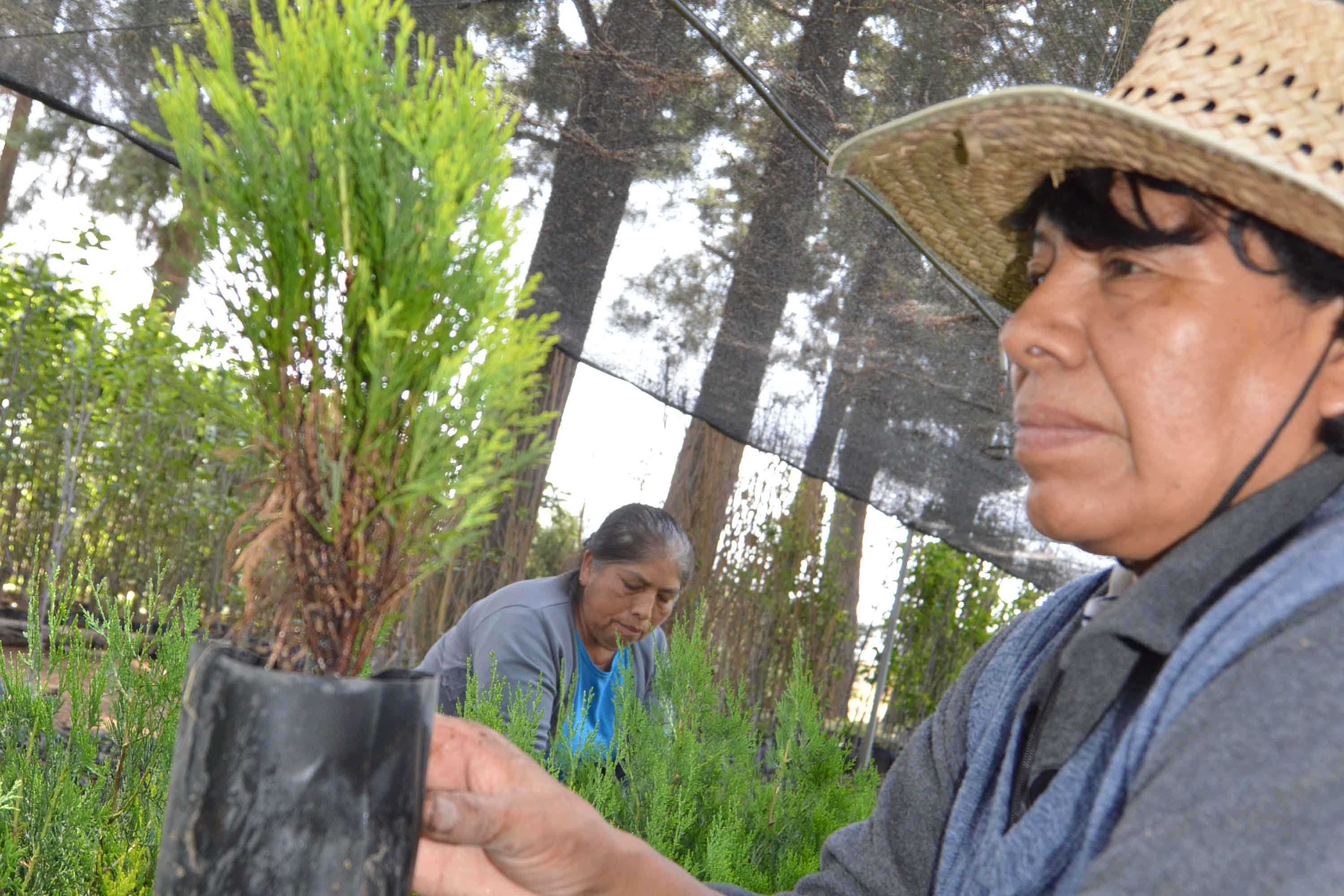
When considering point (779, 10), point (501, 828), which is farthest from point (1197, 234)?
point (779, 10)

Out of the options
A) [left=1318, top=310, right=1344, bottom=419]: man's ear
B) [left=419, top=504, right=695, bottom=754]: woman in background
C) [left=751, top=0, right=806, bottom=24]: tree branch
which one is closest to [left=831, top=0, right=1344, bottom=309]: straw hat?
[left=1318, top=310, right=1344, bottom=419]: man's ear

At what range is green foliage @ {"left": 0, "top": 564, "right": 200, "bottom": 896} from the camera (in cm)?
222

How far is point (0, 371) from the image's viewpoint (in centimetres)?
838

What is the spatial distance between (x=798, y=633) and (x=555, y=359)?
14.2 feet

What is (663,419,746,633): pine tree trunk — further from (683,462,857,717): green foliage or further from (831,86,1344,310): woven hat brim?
(831,86,1344,310): woven hat brim

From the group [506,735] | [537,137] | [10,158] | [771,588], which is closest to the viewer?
[506,735]

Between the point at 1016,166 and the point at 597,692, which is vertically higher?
the point at 1016,166

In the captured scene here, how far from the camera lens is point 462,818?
3.92ft

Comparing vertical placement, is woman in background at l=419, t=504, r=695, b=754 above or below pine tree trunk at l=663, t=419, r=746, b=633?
below

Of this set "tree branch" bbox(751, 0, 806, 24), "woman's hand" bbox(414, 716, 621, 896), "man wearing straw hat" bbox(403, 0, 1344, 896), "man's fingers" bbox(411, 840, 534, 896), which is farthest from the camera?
"tree branch" bbox(751, 0, 806, 24)

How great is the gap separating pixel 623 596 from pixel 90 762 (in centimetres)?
248

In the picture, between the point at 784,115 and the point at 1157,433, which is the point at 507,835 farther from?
the point at 784,115

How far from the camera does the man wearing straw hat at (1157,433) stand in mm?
1111

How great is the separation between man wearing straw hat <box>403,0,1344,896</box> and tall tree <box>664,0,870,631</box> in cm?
168
